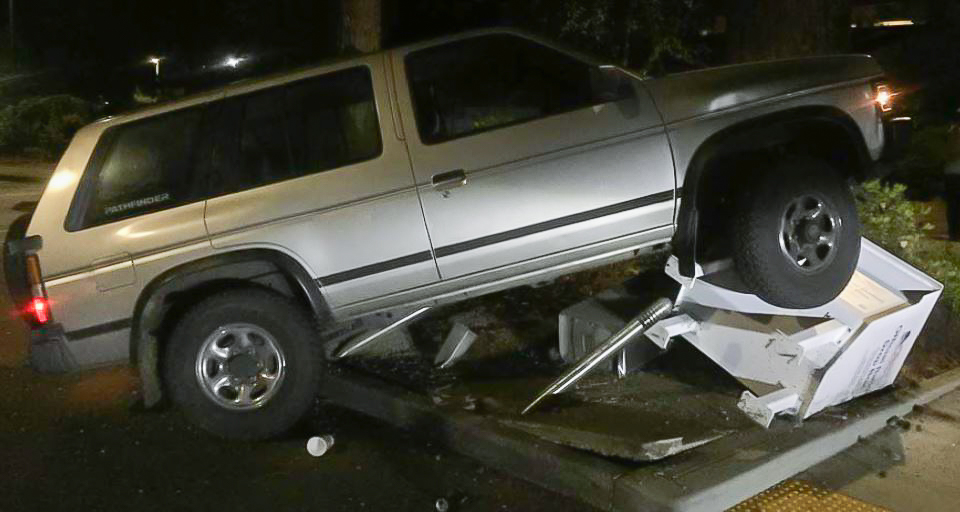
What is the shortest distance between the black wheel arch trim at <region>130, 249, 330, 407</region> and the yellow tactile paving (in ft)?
8.14

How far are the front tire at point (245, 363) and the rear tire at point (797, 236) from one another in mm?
2400

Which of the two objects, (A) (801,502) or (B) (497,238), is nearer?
(A) (801,502)

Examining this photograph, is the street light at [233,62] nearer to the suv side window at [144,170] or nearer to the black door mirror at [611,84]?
the suv side window at [144,170]

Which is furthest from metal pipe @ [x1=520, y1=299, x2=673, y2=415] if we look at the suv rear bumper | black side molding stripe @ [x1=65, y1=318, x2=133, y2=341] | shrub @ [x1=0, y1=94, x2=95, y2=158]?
shrub @ [x1=0, y1=94, x2=95, y2=158]

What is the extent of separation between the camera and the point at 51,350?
567 centimetres

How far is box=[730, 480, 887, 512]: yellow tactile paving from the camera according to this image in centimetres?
468

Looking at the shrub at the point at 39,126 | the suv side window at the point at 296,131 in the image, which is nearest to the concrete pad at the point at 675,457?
the suv side window at the point at 296,131

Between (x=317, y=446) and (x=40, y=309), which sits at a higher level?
(x=40, y=309)

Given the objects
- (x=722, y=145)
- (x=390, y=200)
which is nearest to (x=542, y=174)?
(x=390, y=200)

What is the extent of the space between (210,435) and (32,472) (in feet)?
3.10

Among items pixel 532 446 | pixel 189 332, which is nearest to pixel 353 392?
pixel 189 332

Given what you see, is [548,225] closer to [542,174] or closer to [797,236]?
[542,174]

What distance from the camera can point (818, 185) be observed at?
219 inches

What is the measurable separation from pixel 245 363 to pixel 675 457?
2402 millimetres
